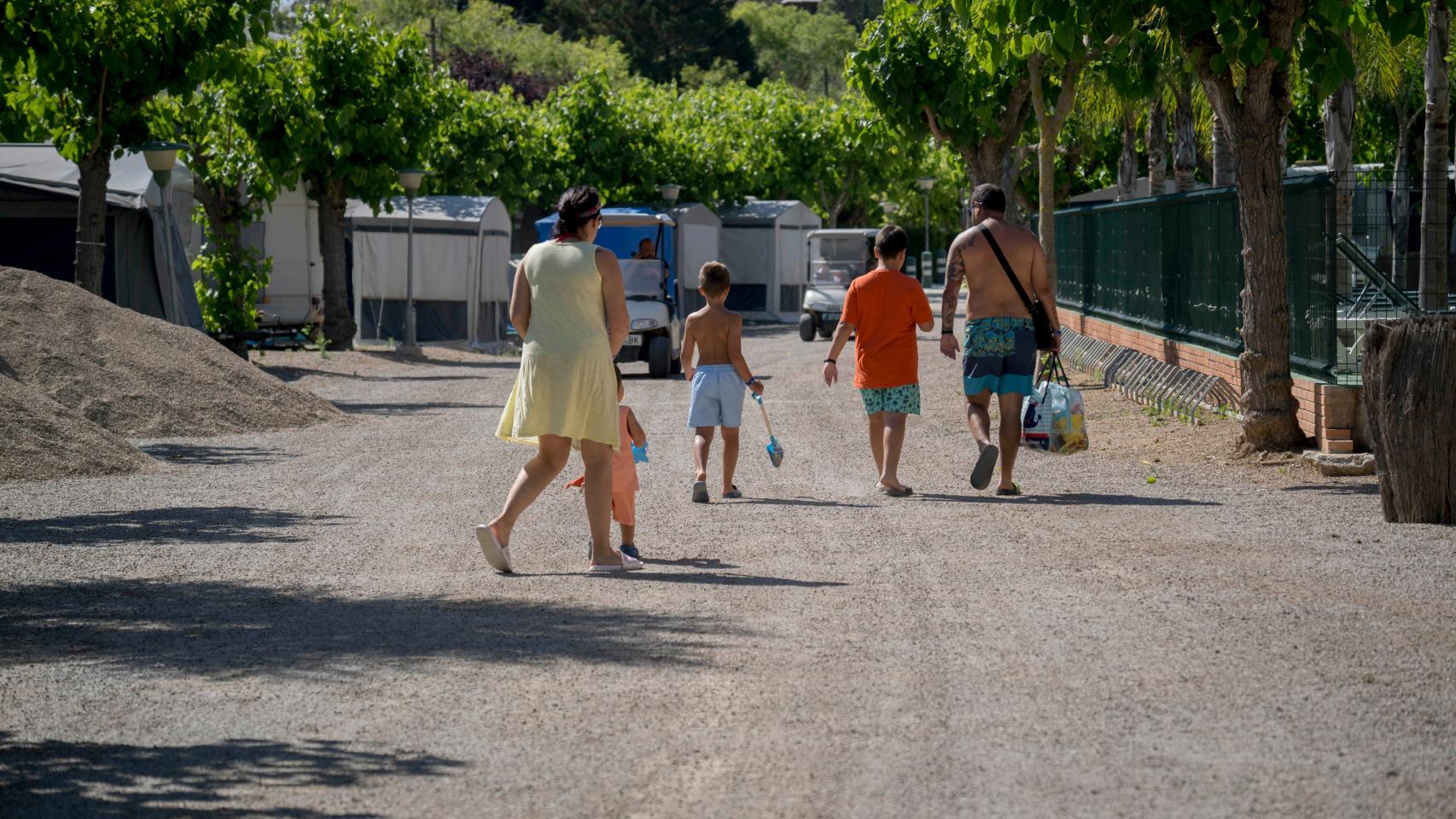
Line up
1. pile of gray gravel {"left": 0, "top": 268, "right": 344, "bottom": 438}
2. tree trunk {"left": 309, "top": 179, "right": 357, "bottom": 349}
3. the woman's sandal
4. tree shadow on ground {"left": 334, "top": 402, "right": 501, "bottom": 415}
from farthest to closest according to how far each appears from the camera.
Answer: tree trunk {"left": 309, "top": 179, "right": 357, "bottom": 349}, tree shadow on ground {"left": 334, "top": 402, "right": 501, "bottom": 415}, pile of gray gravel {"left": 0, "top": 268, "right": 344, "bottom": 438}, the woman's sandal

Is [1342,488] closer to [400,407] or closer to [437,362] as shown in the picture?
[400,407]

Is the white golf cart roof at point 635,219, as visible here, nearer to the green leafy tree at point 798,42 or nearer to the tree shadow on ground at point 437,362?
the tree shadow on ground at point 437,362

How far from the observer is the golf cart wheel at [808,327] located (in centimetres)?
3375

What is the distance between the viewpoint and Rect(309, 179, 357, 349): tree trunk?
2991 centimetres

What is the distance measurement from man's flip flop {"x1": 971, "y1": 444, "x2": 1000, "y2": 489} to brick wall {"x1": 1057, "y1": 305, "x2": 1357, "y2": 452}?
269 cm

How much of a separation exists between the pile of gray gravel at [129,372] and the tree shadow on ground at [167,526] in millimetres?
4269

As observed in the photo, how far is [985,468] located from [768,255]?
36266 mm

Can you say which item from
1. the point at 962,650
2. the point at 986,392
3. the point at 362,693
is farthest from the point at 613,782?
the point at 986,392

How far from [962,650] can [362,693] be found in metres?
2.02

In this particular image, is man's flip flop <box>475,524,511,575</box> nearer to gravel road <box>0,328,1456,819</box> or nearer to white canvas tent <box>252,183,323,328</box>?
gravel road <box>0,328,1456,819</box>

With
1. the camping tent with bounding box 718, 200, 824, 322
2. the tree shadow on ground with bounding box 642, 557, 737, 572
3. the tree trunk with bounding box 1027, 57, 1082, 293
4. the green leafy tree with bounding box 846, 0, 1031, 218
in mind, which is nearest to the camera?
the tree shadow on ground with bounding box 642, 557, 737, 572

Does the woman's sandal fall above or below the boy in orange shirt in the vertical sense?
below

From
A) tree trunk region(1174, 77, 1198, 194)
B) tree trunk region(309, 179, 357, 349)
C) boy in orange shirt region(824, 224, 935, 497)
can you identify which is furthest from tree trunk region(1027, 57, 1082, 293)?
tree trunk region(309, 179, 357, 349)

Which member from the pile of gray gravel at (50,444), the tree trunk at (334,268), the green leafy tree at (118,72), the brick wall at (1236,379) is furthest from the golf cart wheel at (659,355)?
the pile of gray gravel at (50,444)
